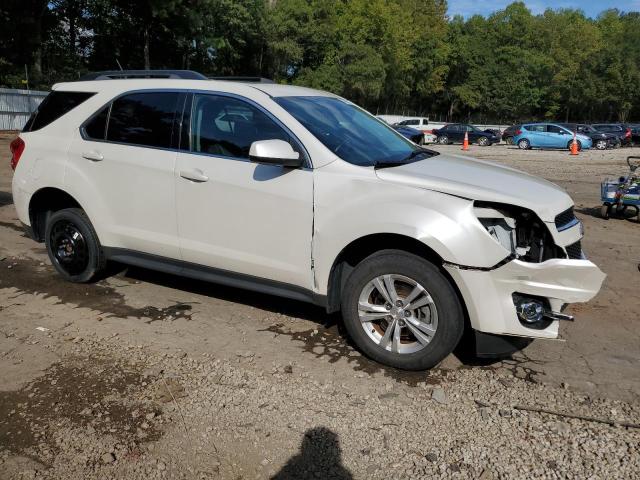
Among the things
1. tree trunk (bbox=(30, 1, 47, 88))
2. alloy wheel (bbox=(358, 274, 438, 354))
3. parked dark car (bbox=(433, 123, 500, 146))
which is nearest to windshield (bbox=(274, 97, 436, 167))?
alloy wheel (bbox=(358, 274, 438, 354))

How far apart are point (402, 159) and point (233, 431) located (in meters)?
2.32

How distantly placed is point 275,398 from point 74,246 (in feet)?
9.19

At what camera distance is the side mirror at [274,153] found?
3707 millimetres

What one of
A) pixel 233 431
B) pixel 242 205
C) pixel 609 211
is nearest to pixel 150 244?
pixel 242 205

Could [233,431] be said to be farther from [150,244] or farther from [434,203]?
[150,244]

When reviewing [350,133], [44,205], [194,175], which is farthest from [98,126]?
[350,133]

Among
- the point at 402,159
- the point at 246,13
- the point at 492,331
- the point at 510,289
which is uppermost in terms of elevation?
the point at 246,13

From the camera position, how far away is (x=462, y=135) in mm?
35969

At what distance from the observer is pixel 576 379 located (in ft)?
12.1

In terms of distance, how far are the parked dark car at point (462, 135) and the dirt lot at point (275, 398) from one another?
3158 cm

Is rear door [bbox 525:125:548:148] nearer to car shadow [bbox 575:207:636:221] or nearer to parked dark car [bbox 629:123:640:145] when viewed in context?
parked dark car [bbox 629:123:640:145]

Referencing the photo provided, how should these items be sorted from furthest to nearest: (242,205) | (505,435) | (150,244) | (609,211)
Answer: (609,211)
(150,244)
(242,205)
(505,435)

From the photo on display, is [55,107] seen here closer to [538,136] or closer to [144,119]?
[144,119]

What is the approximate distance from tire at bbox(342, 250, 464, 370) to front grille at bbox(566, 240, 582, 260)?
2.74 ft
